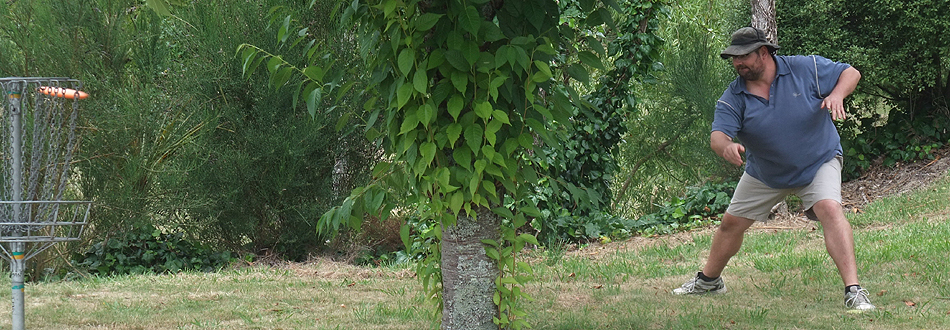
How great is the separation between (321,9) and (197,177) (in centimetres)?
204

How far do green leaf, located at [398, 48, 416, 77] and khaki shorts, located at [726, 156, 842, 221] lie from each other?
247cm

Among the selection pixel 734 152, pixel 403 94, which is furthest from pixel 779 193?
pixel 403 94

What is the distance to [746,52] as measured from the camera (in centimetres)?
430

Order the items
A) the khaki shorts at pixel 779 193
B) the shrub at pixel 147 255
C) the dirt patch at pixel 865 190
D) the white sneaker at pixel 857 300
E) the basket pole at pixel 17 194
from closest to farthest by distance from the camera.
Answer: the basket pole at pixel 17 194 → the white sneaker at pixel 857 300 → the khaki shorts at pixel 779 193 → the shrub at pixel 147 255 → the dirt patch at pixel 865 190

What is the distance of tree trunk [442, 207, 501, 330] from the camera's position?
3.40 meters

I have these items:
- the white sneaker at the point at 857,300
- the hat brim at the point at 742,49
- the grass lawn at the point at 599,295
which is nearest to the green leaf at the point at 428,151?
the grass lawn at the point at 599,295

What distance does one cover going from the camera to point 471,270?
341cm

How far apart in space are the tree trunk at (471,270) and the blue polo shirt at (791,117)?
158cm

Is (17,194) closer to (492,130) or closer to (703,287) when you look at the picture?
(492,130)

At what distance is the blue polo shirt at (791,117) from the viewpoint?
14.1ft

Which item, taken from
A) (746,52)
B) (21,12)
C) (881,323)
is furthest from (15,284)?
(21,12)

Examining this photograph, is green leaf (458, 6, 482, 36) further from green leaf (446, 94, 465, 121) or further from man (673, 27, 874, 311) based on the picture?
man (673, 27, 874, 311)

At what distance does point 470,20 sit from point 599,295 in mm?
2711

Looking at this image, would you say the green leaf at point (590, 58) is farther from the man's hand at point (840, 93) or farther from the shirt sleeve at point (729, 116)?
the man's hand at point (840, 93)
